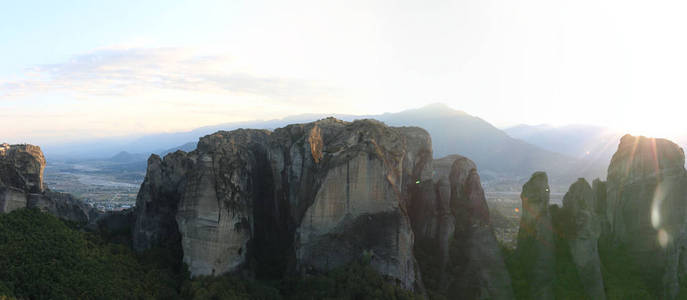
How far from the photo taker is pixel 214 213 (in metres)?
29.0

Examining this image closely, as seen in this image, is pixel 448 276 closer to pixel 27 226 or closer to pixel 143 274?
pixel 143 274

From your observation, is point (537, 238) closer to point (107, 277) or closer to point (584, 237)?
point (584, 237)

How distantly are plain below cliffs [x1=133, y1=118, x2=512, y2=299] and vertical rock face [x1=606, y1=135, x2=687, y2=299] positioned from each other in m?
11.1

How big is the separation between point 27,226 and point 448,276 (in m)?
33.9

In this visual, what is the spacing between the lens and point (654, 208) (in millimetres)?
31266

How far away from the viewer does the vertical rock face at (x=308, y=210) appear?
93.9ft

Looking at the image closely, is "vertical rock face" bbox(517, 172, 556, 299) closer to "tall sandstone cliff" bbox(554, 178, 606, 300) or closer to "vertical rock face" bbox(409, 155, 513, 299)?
"tall sandstone cliff" bbox(554, 178, 606, 300)

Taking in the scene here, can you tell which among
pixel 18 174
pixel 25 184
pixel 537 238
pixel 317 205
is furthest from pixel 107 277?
pixel 537 238

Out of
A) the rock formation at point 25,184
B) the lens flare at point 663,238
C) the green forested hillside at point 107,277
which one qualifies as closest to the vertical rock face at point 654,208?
the lens flare at point 663,238

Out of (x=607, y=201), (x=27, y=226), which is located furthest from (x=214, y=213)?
(x=607, y=201)

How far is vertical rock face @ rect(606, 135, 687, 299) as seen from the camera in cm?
3017

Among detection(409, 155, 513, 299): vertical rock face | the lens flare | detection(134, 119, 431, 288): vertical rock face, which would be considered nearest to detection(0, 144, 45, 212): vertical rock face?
detection(134, 119, 431, 288): vertical rock face

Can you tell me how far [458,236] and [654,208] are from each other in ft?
52.3

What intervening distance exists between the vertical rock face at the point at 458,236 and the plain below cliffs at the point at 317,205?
100mm
